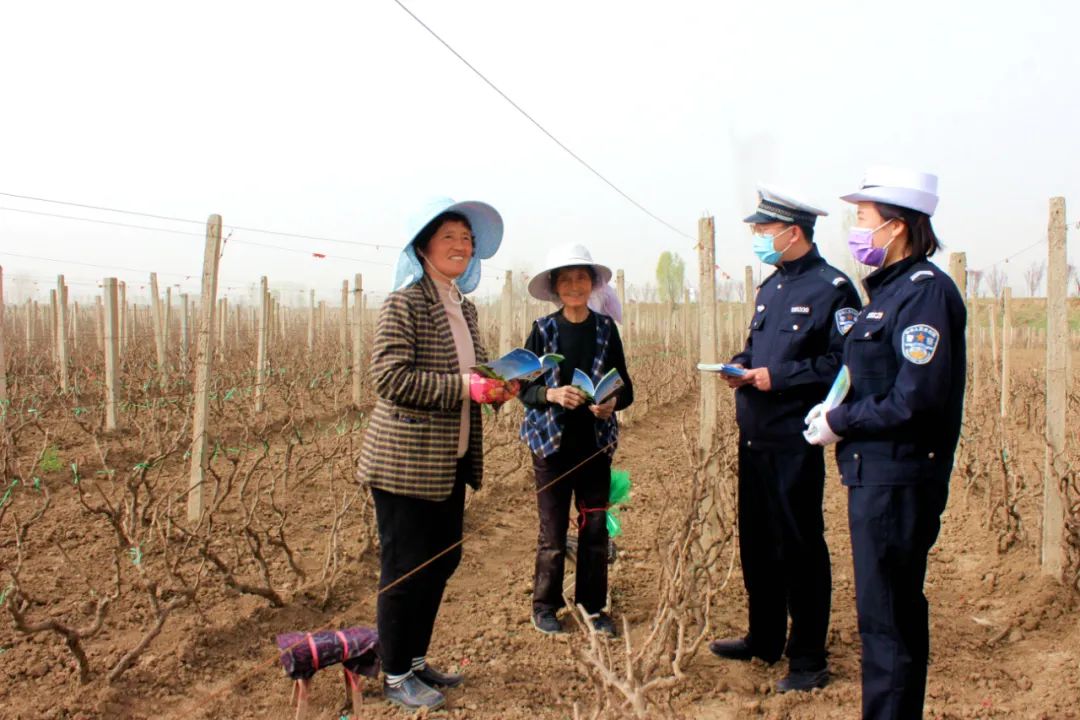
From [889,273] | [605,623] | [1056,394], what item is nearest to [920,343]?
[889,273]

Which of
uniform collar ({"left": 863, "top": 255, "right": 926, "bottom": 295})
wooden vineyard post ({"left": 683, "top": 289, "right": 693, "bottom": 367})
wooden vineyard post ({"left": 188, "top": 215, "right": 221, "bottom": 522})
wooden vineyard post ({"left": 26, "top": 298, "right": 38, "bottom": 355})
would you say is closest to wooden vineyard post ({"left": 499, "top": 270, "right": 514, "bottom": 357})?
wooden vineyard post ({"left": 188, "top": 215, "right": 221, "bottom": 522})

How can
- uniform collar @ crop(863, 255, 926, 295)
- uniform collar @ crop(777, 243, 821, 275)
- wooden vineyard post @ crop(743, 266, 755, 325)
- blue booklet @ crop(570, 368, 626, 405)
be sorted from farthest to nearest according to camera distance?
wooden vineyard post @ crop(743, 266, 755, 325) < blue booklet @ crop(570, 368, 626, 405) < uniform collar @ crop(777, 243, 821, 275) < uniform collar @ crop(863, 255, 926, 295)

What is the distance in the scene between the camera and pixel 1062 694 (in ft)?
7.96

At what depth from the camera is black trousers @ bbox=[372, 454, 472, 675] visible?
2.27 meters

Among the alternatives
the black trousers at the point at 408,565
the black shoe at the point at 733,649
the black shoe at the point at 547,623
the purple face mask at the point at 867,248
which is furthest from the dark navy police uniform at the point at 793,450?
the black trousers at the point at 408,565

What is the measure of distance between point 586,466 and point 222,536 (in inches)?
88.4

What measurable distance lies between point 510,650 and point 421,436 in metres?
1.10

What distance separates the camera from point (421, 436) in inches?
88.6

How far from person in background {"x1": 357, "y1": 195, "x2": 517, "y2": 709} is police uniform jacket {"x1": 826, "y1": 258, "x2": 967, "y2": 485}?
101 centimetres

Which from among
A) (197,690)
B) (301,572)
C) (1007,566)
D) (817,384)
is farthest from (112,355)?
(1007,566)

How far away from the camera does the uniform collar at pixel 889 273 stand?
1958 mm

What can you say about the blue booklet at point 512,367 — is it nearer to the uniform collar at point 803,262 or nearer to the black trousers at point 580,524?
the black trousers at point 580,524

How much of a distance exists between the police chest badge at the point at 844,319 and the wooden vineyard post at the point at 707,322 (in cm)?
147

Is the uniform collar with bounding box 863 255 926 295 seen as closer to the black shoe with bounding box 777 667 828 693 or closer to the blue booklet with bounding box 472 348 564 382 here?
the blue booklet with bounding box 472 348 564 382
